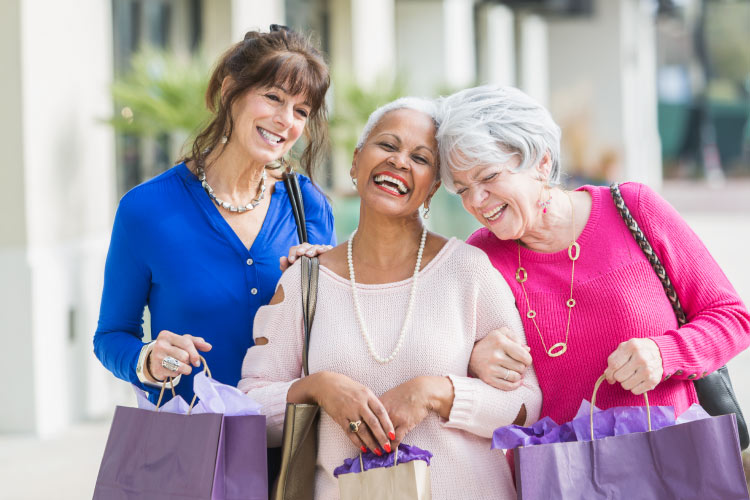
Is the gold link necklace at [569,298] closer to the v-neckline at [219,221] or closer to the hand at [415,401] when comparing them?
the hand at [415,401]

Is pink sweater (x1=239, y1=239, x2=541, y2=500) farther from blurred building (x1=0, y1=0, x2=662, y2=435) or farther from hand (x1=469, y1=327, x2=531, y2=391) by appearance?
blurred building (x1=0, y1=0, x2=662, y2=435)

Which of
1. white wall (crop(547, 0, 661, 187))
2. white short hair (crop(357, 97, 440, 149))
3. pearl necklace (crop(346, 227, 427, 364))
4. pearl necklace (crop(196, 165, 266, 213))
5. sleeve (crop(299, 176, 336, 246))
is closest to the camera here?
pearl necklace (crop(346, 227, 427, 364))

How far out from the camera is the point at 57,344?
5.72m

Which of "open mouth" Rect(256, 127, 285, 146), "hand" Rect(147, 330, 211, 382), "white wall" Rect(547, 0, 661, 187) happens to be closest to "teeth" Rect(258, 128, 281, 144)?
"open mouth" Rect(256, 127, 285, 146)

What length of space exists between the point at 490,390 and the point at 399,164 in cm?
58

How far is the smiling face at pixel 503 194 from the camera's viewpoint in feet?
7.22

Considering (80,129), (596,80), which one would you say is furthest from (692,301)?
(596,80)

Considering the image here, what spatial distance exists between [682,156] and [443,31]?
Answer: 32777mm

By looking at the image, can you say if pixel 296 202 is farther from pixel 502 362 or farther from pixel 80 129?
pixel 80 129

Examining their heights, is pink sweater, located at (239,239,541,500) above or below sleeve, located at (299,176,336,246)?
below

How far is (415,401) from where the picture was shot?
209 centimetres

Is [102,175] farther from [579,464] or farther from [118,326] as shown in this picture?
[579,464]

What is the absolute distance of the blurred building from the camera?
548cm

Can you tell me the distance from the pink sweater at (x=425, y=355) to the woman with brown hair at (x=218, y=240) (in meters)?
0.20
